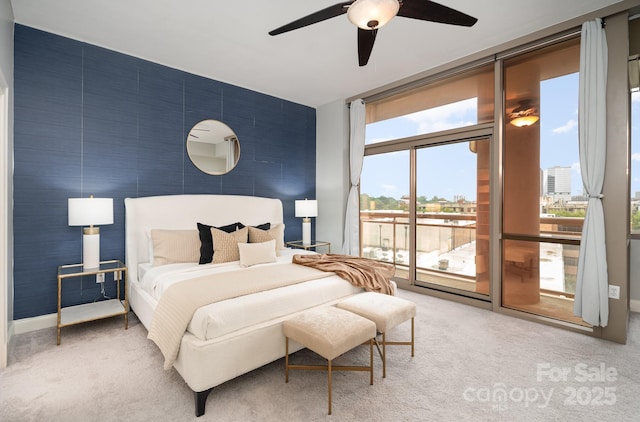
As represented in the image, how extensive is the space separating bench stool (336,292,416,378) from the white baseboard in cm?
292

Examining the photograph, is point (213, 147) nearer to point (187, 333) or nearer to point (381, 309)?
point (187, 333)

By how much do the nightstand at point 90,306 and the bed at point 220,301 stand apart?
130 mm

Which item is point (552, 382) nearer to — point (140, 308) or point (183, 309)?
point (183, 309)

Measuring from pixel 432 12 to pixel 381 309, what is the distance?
2.10 m

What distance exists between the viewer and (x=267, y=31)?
3088 mm

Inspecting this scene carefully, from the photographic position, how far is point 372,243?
5047 mm

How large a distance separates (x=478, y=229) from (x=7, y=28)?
510cm

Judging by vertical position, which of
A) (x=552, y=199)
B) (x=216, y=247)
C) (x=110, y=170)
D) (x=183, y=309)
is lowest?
(x=183, y=309)

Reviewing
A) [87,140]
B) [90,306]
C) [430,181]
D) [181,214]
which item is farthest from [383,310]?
[87,140]

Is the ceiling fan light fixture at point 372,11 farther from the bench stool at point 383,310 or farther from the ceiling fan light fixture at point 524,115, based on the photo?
the ceiling fan light fixture at point 524,115

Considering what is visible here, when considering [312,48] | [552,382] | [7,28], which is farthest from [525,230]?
[7,28]

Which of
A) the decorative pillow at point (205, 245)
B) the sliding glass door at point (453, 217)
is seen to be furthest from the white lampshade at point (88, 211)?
the sliding glass door at point (453, 217)

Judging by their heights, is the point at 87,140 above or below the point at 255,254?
above

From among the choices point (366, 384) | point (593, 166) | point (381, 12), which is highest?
point (381, 12)
